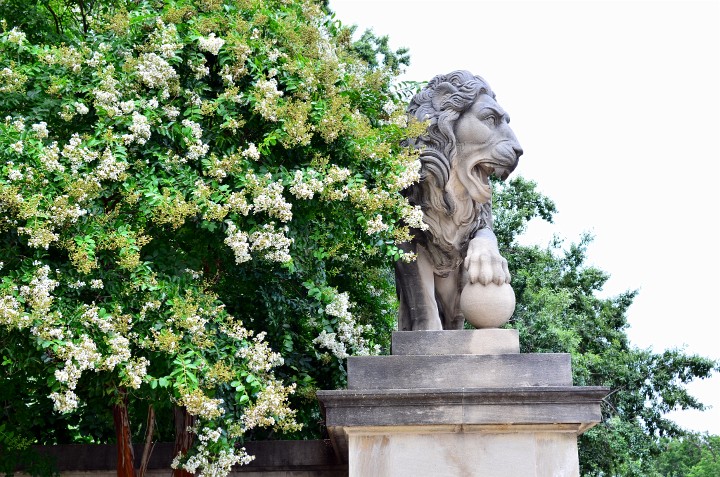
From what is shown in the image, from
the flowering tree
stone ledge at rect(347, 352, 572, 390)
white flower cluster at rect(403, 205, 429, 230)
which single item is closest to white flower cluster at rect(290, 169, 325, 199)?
the flowering tree

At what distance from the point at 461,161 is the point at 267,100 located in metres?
1.50

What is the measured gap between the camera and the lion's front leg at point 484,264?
21.1 ft

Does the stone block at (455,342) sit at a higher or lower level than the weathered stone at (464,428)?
higher

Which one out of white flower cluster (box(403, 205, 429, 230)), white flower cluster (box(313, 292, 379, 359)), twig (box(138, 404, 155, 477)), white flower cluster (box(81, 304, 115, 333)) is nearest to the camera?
white flower cluster (box(81, 304, 115, 333))

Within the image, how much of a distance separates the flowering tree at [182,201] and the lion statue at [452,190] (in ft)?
0.79

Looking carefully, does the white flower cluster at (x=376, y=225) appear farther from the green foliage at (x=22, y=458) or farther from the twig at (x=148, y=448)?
the green foliage at (x=22, y=458)

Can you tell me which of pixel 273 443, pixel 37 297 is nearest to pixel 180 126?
pixel 37 297

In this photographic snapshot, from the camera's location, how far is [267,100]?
6859 mm

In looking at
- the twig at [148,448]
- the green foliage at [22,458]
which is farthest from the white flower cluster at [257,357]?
the green foliage at [22,458]

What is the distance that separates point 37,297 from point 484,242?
3047 mm

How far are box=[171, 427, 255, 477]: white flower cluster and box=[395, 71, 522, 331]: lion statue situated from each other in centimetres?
150

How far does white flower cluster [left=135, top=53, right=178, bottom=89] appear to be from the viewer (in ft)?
22.7

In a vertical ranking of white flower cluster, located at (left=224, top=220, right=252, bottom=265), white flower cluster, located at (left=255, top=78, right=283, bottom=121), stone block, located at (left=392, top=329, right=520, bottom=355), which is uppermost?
white flower cluster, located at (left=255, top=78, right=283, bottom=121)

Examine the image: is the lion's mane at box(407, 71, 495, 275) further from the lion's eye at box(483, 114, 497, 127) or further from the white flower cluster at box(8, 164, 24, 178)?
the white flower cluster at box(8, 164, 24, 178)
